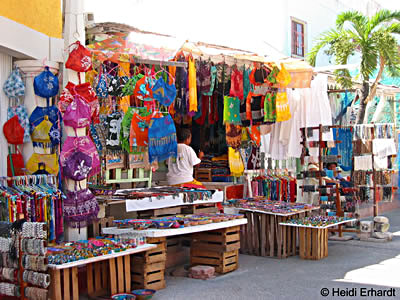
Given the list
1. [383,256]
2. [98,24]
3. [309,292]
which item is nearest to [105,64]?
[98,24]

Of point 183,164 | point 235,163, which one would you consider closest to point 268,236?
point 183,164

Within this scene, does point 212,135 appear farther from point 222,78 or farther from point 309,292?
point 309,292

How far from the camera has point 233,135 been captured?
36.0 feet

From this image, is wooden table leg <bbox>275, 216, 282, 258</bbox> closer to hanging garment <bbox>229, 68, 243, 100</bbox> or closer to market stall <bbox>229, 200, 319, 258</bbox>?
market stall <bbox>229, 200, 319, 258</bbox>

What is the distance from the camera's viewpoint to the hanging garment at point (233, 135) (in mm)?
10922

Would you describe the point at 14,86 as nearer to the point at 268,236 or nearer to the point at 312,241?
the point at 268,236

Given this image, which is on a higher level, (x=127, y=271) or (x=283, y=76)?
(x=283, y=76)

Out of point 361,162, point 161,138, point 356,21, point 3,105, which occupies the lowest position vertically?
point 361,162

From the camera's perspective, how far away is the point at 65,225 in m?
6.62

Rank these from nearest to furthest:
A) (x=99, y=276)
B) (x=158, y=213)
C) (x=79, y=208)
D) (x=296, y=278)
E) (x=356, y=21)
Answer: (x=99, y=276)
(x=79, y=208)
(x=296, y=278)
(x=158, y=213)
(x=356, y=21)

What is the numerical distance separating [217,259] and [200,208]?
3.96 feet

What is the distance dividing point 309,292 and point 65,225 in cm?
303

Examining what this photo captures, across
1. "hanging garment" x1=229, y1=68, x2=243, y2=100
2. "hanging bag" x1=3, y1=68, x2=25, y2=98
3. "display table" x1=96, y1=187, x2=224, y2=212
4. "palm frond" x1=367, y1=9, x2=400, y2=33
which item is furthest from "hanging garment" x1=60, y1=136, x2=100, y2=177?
"palm frond" x1=367, y1=9, x2=400, y2=33

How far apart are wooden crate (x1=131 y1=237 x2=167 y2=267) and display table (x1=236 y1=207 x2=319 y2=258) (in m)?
2.46
